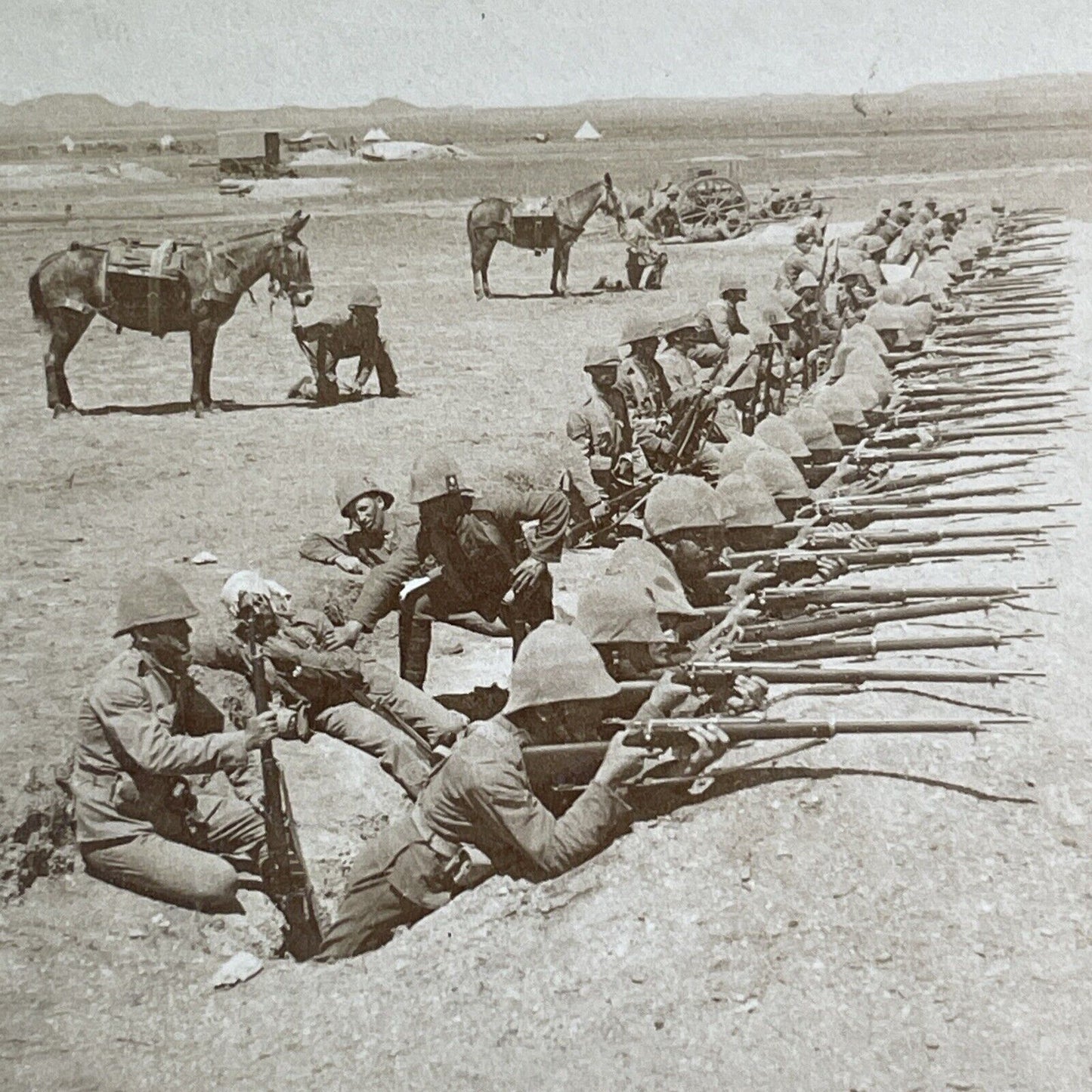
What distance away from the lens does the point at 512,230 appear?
24.0 metres

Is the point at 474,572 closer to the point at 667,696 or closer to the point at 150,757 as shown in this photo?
the point at 667,696

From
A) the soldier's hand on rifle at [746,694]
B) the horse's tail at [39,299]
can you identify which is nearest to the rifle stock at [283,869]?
the soldier's hand on rifle at [746,694]

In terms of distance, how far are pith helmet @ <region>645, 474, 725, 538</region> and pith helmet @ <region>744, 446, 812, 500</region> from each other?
1219 millimetres

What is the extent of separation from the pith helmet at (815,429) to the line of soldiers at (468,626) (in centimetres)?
2

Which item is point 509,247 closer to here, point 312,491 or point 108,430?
point 108,430

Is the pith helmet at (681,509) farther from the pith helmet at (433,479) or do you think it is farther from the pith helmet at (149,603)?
the pith helmet at (149,603)

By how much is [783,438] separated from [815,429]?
792mm

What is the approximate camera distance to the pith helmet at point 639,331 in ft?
36.9

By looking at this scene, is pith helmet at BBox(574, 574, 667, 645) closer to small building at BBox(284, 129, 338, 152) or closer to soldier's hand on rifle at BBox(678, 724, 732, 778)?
soldier's hand on rifle at BBox(678, 724, 732, 778)

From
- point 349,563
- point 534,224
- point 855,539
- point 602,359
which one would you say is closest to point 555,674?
point 349,563

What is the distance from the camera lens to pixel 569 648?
555 centimetres

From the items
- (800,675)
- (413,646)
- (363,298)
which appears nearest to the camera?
(800,675)

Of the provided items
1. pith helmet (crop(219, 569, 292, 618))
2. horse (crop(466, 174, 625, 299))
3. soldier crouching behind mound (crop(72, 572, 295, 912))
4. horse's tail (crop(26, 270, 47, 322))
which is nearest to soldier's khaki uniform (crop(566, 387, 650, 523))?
pith helmet (crop(219, 569, 292, 618))

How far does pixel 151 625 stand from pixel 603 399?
5403 mm
